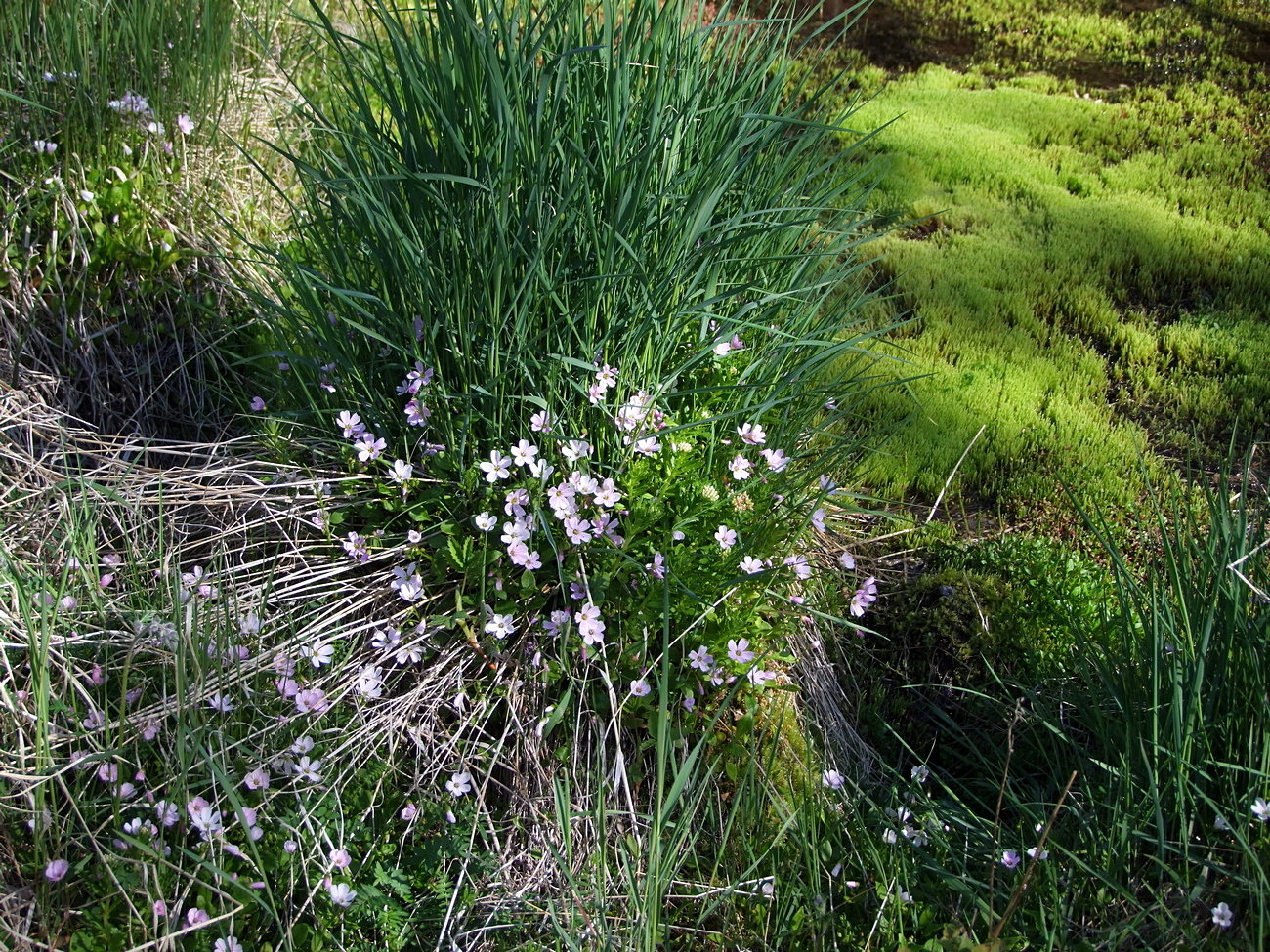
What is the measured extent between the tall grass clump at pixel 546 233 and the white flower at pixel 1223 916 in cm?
127

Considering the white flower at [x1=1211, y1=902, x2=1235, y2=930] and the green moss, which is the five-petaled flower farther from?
the green moss

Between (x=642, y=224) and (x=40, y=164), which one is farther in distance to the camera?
(x=40, y=164)

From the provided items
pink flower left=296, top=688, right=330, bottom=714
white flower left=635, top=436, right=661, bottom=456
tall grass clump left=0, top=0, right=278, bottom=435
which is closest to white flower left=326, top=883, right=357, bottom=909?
pink flower left=296, top=688, right=330, bottom=714

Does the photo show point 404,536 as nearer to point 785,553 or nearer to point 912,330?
point 785,553

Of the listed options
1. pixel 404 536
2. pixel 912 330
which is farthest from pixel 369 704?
pixel 912 330

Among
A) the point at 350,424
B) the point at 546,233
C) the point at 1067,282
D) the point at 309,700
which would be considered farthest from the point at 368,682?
the point at 1067,282

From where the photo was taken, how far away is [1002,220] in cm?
425

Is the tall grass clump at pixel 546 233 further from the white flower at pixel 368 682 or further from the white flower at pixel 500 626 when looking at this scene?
the white flower at pixel 368 682

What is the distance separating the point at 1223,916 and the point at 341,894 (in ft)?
4.95

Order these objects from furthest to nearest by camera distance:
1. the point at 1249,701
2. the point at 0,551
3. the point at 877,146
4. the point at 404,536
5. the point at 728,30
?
1. the point at 877,146
2. the point at 728,30
3. the point at 404,536
4. the point at 0,551
5. the point at 1249,701

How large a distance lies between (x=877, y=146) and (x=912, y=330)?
143cm

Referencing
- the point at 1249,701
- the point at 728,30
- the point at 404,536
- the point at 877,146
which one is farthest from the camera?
the point at 877,146

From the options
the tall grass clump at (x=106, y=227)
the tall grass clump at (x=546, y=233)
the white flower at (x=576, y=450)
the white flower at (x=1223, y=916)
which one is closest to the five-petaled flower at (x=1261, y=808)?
the white flower at (x=1223, y=916)

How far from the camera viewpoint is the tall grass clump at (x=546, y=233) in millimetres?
2059
